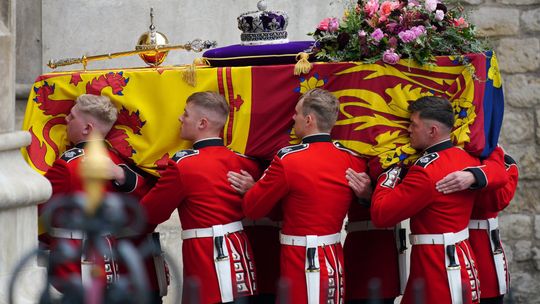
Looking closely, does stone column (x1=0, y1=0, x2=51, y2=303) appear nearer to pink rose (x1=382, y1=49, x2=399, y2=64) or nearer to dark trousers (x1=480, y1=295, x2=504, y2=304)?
pink rose (x1=382, y1=49, x2=399, y2=64)

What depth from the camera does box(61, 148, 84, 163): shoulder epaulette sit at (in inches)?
243

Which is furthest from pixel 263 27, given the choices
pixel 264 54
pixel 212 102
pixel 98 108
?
pixel 98 108

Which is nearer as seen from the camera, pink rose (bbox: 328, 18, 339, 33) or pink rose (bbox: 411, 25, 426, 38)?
pink rose (bbox: 411, 25, 426, 38)

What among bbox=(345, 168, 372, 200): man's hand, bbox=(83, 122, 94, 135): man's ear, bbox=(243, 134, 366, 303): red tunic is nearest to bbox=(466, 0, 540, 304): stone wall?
bbox=(345, 168, 372, 200): man's hand

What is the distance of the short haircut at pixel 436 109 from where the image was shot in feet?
19.6

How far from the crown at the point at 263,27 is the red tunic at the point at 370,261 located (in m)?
0.92

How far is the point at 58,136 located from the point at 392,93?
1.64 m

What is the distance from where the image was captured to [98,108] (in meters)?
6.27

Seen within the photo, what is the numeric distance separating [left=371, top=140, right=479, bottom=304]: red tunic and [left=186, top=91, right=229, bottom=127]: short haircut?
81 cm

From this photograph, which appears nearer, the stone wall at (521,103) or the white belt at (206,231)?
the white belt at (206,231)

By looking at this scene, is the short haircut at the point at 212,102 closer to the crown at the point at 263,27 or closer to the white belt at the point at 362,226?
the crown at the point at 263,27

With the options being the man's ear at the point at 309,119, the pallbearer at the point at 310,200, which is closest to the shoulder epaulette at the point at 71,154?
the pallbearer at the point at 310,200

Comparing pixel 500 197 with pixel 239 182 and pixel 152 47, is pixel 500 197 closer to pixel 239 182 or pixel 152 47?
pixel 239 182

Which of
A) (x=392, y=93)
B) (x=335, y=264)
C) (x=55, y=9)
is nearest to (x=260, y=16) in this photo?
(x=392, y=93)
